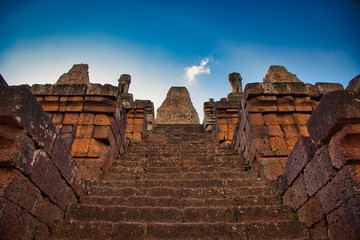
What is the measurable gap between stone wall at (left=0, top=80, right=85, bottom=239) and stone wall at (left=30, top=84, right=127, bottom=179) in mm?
1854

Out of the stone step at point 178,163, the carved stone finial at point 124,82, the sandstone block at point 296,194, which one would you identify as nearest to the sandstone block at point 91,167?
the stone step at point 178,163

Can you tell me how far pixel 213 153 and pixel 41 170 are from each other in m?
4.51

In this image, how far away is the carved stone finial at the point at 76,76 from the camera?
6852mm

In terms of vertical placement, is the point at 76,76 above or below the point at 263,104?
above

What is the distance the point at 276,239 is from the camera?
2660 millimetres

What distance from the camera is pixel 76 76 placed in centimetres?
689

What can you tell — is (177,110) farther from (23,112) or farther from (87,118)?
(23,112)

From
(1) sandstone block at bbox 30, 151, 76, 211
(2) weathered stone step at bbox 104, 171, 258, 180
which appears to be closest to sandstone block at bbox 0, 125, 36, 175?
(1) sandstone block at bbox 30, 151, 76, 211

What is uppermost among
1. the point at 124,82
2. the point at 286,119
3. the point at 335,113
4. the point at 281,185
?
the point at 124,82

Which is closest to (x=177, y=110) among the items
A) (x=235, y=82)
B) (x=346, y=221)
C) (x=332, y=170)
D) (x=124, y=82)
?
(x=235, y=82)

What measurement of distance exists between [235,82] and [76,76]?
31.7 ft

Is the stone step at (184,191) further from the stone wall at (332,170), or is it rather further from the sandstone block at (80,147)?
the sandstone block at (80,147)

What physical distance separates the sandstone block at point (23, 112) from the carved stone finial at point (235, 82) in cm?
1241

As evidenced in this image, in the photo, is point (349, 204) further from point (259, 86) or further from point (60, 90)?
point (60, 90)
